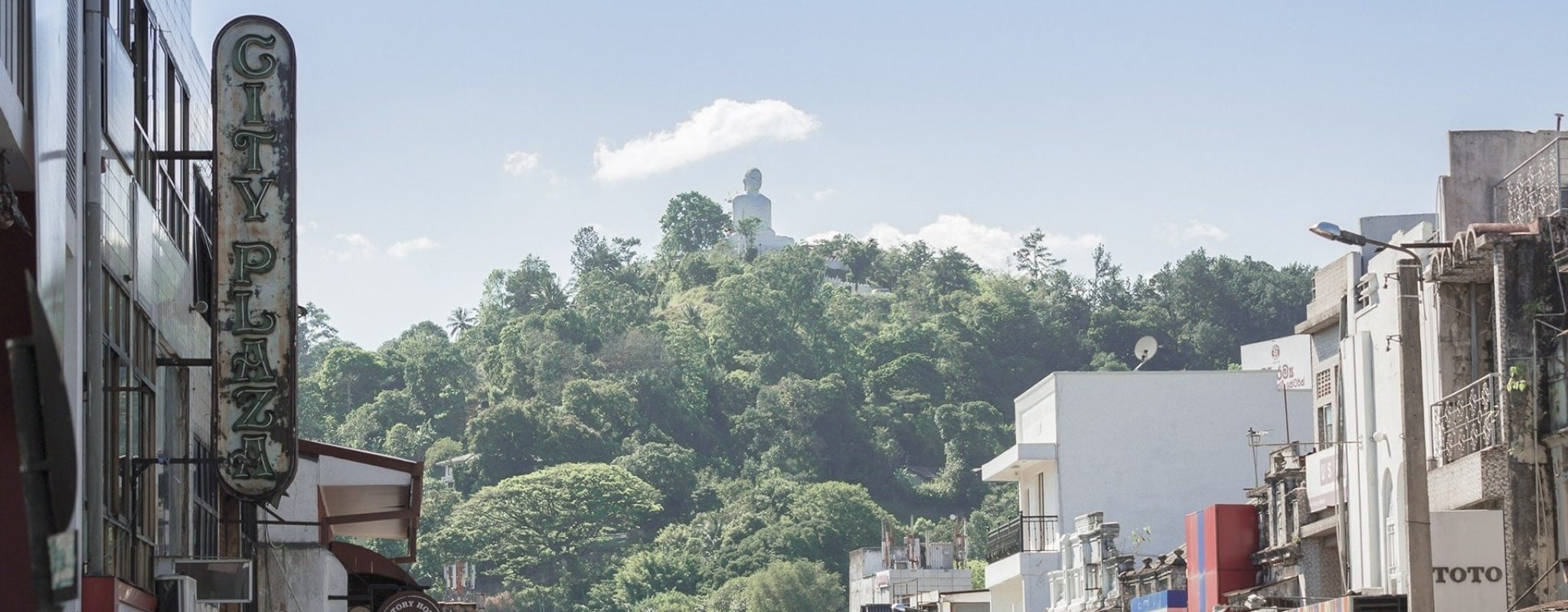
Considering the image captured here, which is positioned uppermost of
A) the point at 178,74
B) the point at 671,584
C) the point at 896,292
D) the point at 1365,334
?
the point at 896,292

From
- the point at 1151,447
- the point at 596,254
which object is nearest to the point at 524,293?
the point at 596,254

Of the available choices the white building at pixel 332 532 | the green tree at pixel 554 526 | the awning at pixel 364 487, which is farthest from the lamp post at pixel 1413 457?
the green tree at pixel 554 526

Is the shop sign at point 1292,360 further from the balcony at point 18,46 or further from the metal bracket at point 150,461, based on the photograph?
the balcony at point 18,46

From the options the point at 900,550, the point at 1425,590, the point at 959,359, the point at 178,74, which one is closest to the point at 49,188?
the point at 178,74

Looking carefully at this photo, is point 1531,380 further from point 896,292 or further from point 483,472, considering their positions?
point 896,292

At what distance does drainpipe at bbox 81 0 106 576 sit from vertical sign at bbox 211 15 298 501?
258cm

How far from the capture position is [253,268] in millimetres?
16531

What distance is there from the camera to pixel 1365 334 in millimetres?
26766

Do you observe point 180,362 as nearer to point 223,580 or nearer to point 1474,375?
point 223,580

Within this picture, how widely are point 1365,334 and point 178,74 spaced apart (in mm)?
16234

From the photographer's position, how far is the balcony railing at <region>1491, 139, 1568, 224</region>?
23062 millimetres

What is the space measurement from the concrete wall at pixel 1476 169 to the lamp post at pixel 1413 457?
7501 mm

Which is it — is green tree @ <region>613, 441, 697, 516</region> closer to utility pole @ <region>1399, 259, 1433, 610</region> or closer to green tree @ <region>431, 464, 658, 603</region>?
green tree @ <region>431, 464, 658, 603</region>

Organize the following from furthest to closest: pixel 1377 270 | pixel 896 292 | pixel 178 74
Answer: pixel 896 292 < pixel 1377 270 < pixel 178 74
